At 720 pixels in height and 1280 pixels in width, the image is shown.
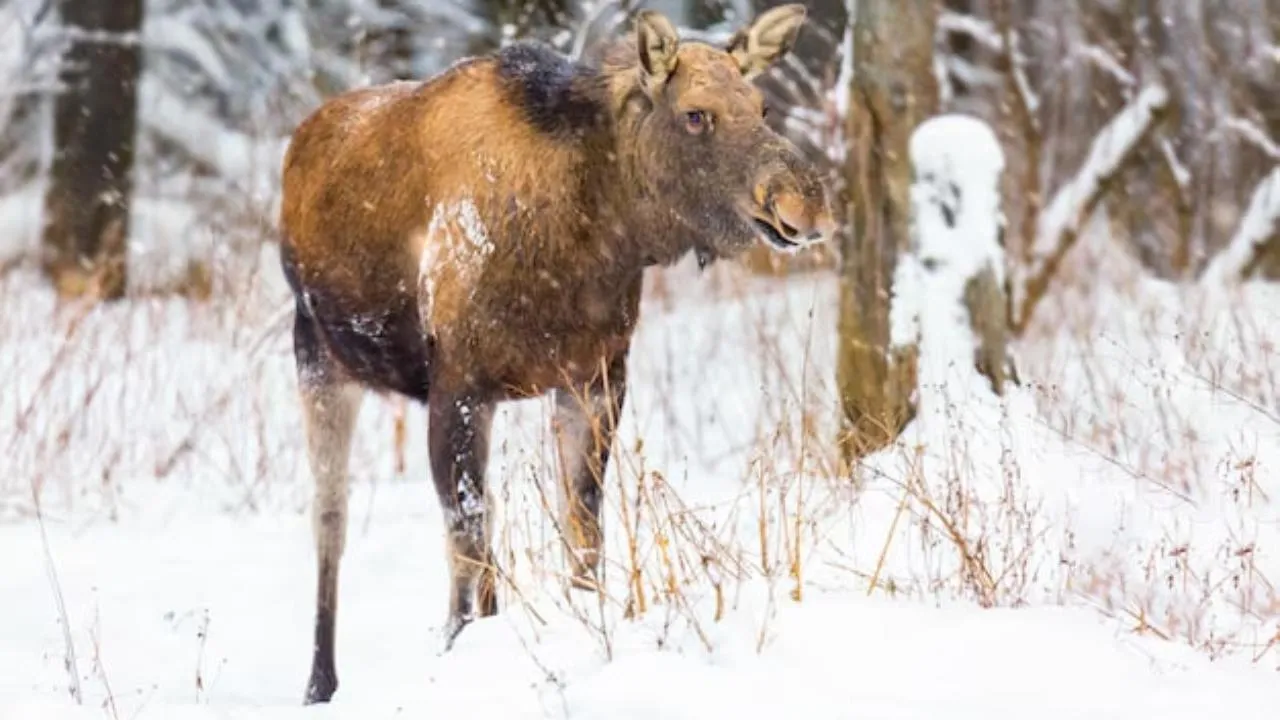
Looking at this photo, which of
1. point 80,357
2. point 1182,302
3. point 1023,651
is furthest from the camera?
point 80,357

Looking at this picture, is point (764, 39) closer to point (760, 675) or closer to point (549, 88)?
point (549, 88)

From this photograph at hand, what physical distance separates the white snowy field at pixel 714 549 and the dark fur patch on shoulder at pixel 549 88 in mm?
1011

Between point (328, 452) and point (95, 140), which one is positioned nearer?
point (328, 452)

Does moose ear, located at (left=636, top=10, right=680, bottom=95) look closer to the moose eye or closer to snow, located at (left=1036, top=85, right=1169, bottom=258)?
the moose eye

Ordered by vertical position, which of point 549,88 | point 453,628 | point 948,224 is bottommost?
point 453,628

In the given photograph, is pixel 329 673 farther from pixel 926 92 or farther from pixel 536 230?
pixel 926 92

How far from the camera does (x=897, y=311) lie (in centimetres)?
847

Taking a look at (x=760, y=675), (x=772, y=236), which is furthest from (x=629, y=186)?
(x=760, y=675)

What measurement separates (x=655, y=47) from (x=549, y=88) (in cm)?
47

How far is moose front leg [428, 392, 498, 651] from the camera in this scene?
5723 millimetres

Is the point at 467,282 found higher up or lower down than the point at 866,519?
higher up

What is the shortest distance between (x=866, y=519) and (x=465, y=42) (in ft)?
36.6

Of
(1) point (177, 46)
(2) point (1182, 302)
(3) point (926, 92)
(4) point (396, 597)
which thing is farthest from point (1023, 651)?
(1) point (177, 46)

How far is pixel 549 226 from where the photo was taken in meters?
5.72
